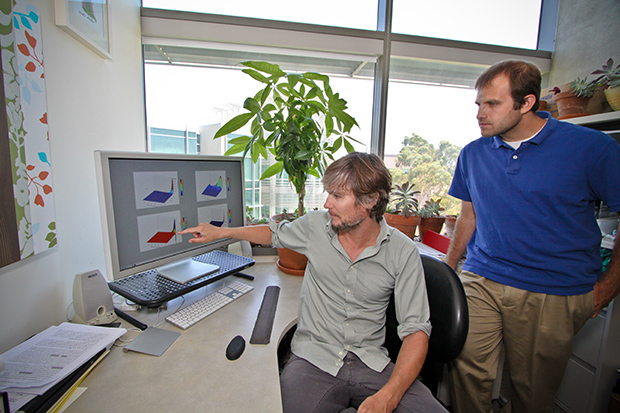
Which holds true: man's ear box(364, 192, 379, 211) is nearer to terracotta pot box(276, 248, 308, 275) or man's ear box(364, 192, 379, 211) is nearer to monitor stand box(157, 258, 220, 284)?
terracotta pot box(276, 248, 308, 275)

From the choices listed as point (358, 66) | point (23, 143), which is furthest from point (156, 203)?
point (358, 66)

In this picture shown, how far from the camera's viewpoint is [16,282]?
36.7 inches

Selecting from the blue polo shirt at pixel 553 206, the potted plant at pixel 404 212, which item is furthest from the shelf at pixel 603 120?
the potted plant at pixel 404 212

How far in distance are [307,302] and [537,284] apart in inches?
38.8

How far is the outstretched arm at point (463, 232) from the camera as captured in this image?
1529 mm

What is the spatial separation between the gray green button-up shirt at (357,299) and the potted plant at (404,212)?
105cm

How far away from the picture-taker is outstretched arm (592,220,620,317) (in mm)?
1223

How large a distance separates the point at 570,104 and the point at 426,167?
97 cm

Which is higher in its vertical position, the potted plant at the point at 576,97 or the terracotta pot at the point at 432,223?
the potted plant at the point at 576,97

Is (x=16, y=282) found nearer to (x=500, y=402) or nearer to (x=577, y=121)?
(x=500, y=402)

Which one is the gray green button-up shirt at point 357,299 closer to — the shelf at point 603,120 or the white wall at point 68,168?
the white wall at point 68,168

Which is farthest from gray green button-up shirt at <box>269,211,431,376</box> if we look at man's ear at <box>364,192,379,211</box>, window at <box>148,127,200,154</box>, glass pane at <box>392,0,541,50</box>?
glass pane at <box>392,0,541,50</box>

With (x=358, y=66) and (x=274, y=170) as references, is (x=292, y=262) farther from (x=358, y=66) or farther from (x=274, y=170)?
(x=358, y=66)

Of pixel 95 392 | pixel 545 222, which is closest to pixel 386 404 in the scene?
pixel 95 392
